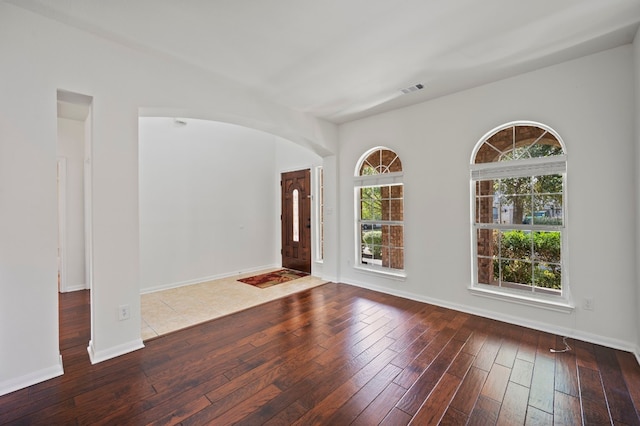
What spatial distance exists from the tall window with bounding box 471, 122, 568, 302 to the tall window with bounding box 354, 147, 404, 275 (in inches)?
43.3

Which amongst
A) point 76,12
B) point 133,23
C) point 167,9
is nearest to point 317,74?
point 167,9

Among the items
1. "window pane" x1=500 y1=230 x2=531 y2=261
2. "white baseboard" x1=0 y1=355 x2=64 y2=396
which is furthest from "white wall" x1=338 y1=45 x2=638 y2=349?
"white baseboard" x1=0 y1=355 x2=64 y2=396

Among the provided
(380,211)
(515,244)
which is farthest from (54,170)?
(515,244)

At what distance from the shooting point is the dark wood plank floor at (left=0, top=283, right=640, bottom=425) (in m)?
1.81

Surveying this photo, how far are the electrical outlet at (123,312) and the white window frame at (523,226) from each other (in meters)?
3.74

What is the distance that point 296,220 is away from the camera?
237 inches

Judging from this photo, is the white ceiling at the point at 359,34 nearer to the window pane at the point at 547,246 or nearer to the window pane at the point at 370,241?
the window pane at the point at 547,246

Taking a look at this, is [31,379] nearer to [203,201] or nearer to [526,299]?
[203,201]

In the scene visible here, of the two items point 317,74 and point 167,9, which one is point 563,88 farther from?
point 167,9

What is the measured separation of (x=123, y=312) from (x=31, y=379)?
69 centimetres

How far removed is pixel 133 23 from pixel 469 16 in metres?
2.66

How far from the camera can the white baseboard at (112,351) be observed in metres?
2.45

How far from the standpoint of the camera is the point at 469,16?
2.21 metres

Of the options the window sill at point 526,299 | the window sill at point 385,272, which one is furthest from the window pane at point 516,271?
the window sill at point 385,272
